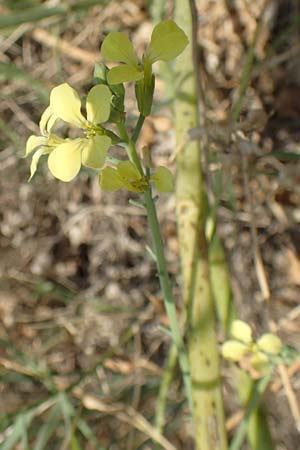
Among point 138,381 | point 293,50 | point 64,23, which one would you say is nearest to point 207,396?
point 138,381

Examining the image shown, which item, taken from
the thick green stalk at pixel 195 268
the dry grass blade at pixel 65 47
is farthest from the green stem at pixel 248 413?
the dry grass blade at pixel 65 47

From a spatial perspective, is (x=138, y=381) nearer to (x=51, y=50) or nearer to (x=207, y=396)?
(x=207, y=396)

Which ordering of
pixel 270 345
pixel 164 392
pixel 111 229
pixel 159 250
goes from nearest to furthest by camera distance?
pixel 159 250
pixel 270 345
pixel 164 392
pixel 111 229

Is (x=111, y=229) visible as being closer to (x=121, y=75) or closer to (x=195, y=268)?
(x=195, y=268)

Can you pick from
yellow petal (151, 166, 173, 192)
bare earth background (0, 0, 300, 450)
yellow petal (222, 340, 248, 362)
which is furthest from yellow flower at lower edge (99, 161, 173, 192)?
bare earth background (0, 0, 300, 450)

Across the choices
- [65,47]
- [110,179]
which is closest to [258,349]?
[110,179]

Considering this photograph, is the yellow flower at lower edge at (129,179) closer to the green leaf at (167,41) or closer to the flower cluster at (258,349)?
the green leaf at (167,41)

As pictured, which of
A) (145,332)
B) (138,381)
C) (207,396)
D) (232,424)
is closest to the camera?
(207,396)
